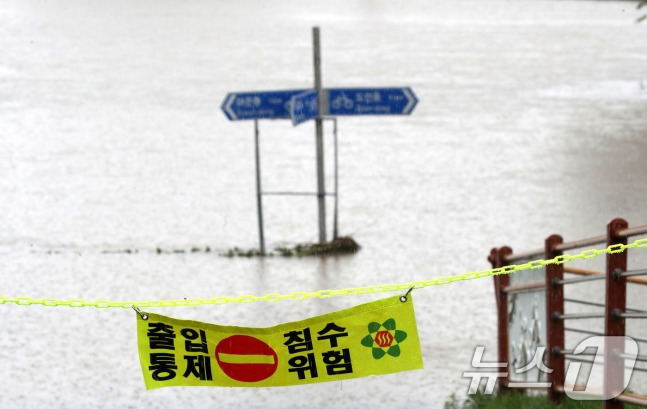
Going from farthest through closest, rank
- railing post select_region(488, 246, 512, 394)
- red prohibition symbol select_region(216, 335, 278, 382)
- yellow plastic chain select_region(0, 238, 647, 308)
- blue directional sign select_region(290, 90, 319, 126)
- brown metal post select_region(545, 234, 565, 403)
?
blue directional sign select_region(290, 90, 319, 126)
railing post select_region(488, 246, 512, 394)
brown metal post select_region(545, 234, 565, 403)
red prohibition symbol select_region(216, 335, 278, 382)
yellow plastic chain select_region(0, 238, 647, 308)

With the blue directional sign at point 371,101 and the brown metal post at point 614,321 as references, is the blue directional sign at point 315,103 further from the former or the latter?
the brown metal post at point 614,321

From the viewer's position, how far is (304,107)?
11.2m

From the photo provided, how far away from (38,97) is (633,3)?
125 feet

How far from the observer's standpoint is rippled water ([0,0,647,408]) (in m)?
8.76

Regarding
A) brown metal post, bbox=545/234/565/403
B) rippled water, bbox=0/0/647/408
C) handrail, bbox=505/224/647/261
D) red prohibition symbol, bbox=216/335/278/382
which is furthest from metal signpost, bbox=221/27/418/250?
red prohibition symbol, bbox=216/335/278/382

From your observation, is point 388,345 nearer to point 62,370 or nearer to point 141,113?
point 62,370

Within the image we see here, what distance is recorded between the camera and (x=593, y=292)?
392 inches

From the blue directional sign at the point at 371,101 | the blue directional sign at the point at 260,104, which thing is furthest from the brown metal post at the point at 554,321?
the blue directional sign at the point at 260,104

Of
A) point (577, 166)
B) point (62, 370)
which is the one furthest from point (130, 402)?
point (577, 166)

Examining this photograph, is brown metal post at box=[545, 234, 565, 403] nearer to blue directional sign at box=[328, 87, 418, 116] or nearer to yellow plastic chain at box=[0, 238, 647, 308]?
yellow plastic chain at box=[0, 238, 647, 308]

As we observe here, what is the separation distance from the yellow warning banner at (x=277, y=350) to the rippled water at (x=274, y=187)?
2.58 metres

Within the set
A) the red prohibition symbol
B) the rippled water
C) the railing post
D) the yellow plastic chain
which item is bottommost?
the rippled water

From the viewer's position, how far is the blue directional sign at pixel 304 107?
10.9 m

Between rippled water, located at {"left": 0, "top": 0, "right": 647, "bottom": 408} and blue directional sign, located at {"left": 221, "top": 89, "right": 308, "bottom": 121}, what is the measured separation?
152cm
